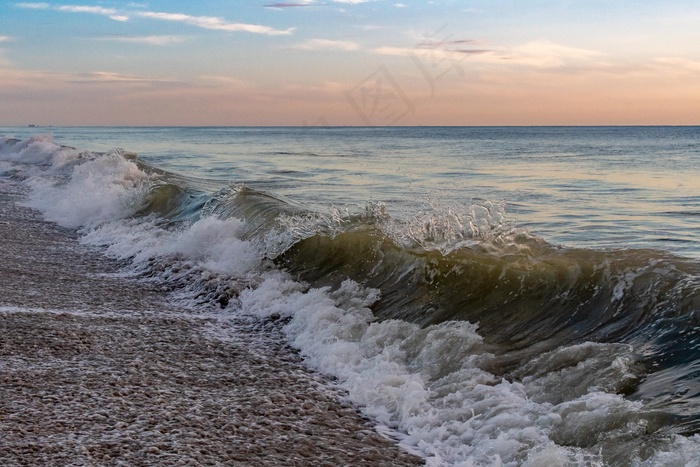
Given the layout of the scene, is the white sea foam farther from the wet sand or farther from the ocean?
the wet sand

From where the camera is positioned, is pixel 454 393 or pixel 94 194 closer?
pixel 454 393

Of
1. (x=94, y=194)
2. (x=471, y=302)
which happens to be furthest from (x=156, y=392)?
(x=94, y=194)

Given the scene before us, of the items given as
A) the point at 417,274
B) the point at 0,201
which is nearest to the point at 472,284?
the point at 417,274

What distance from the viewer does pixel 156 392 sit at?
233 inches

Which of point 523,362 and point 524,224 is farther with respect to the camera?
point 524,224

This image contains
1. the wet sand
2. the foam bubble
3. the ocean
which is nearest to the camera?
the wet sand

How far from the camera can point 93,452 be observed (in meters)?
4.72

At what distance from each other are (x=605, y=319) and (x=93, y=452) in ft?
16.2

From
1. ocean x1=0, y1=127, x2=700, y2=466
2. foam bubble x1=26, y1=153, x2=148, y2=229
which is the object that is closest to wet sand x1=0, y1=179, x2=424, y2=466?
ocean x1=0, y1=127, x2=700, y2=466

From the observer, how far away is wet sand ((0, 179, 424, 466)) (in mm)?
4852

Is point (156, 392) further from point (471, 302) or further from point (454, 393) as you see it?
point (471, 302)

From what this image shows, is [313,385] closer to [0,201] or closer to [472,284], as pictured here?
[472,284]

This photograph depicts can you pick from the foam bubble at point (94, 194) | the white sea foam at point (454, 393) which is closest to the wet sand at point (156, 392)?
the white sea foam at point (454, 393)

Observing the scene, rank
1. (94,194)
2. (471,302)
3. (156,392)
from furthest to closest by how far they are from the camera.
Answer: (94,194) < (471,302) < (156,392)
